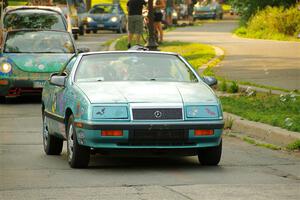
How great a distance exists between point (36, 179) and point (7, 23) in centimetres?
1454

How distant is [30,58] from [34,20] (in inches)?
167

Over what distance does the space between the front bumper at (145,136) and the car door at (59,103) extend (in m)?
0.97

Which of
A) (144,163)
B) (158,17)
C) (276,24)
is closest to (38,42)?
(144,163)

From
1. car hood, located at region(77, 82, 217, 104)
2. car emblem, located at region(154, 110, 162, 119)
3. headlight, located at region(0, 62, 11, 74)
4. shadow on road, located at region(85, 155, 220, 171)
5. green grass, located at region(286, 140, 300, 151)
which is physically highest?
car hood, located at region(77, 82, 217, 104)

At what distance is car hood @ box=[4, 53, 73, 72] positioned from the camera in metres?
20.2

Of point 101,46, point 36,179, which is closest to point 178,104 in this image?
point 36,179

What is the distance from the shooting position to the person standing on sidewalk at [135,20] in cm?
3136

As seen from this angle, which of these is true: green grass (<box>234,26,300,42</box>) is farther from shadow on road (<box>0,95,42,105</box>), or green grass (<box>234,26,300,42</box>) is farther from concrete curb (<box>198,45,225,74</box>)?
shadow on road (<box>0,95,42,105</box>)

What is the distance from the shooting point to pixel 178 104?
428 inches

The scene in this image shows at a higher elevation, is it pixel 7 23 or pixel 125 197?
pixel 125 197

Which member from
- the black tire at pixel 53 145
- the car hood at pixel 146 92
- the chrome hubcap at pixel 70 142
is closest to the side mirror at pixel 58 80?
the car hood at pixel 146 92

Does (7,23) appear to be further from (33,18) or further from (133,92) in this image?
(133,92)

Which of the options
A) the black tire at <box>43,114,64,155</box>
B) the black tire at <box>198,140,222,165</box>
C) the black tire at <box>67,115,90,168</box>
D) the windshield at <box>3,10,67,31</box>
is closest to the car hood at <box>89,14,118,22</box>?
the windshield at <box>3,10,67,31</box>

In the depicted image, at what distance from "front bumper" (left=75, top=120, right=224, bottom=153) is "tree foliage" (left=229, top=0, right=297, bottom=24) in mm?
28870
